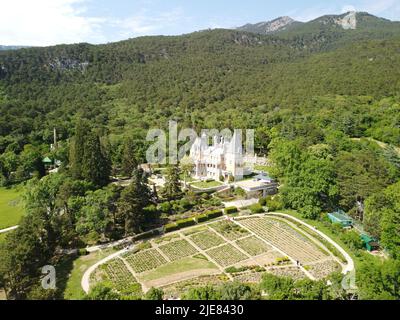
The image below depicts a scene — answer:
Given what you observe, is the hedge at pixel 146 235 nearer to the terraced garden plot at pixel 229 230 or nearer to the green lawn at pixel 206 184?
the terraced garden plot at pixel 229 230

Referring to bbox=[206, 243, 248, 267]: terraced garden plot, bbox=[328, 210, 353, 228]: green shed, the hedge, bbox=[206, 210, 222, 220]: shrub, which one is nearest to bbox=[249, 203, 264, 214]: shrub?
bbox=[206, 210, 222, 220]: shrub

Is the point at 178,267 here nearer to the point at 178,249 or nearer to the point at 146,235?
the point at 178,249

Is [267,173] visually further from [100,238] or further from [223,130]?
[100,238]

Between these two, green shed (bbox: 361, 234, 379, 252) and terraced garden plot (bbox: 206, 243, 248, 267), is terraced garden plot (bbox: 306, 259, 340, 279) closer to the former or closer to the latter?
green shed (bbox: 361, 234, 379, 252)

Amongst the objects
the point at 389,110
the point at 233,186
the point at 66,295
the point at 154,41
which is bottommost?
the point at 66,295
